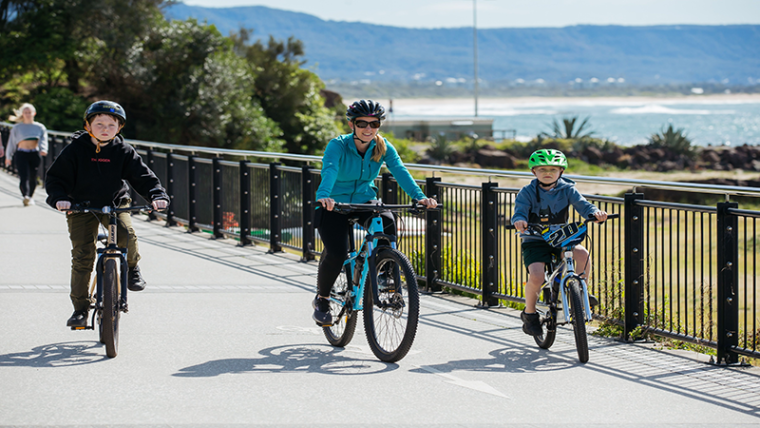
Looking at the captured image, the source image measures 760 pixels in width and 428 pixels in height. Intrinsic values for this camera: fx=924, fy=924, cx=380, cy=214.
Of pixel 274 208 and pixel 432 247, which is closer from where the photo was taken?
pixel 432 247

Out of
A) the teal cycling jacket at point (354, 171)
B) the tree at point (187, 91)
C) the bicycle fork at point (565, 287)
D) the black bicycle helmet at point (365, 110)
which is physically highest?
the tree at point (187, 91)

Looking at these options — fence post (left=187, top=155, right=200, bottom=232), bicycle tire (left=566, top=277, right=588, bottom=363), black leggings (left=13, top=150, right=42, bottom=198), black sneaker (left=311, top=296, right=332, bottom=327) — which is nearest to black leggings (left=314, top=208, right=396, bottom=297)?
black sneaker (left=311, top=296, right=332, bottom=327)

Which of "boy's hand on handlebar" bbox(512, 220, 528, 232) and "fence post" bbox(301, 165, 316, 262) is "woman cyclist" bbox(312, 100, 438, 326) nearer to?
"boy's hand on handlebar" bbox(512, 220, 528, 232)

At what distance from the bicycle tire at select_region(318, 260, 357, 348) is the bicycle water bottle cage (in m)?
1.36

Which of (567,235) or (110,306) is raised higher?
(567,235)

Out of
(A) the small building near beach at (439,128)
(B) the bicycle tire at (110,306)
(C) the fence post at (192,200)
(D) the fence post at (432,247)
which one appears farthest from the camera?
(A) the small building near beach at (439,128)

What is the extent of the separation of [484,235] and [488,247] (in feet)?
0.38

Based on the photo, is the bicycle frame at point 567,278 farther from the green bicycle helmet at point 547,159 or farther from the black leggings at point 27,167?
the black leggings at point 27,167

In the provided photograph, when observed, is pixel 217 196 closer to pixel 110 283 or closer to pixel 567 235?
pixel 110 283

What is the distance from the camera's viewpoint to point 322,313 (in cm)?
629

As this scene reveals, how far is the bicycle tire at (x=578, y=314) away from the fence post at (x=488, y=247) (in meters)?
2.18

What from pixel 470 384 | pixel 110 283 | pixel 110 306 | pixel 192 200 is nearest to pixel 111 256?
pixel 110 283

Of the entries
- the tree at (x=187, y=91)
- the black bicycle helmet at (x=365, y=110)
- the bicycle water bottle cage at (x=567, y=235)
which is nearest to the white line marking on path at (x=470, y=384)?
the bicycle water bottle cage at (x=567, y=235)

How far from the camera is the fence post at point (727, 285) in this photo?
237 inches
